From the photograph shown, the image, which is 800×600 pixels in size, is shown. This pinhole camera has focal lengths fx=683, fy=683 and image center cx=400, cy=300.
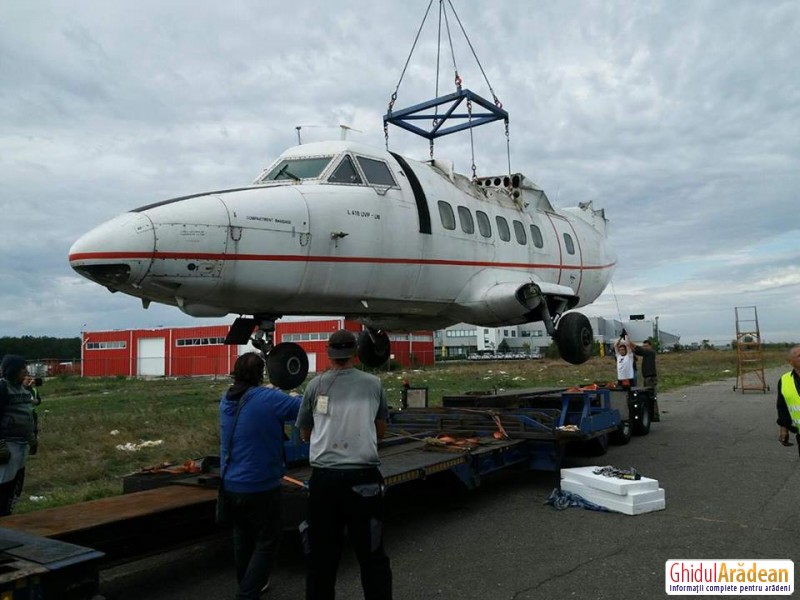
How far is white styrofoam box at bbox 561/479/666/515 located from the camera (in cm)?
747

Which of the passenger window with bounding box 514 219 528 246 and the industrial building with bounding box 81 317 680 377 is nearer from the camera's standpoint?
the passenger window with bounding box 514 219 528 246

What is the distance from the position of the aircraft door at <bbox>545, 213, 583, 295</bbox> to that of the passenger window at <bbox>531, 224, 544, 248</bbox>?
68 cm

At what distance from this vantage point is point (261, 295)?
783 centimetres

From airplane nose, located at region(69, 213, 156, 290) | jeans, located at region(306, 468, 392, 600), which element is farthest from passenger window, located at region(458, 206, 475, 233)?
jeans, located at region(306, 468, 392, 600)

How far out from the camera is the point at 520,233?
39.9 feet

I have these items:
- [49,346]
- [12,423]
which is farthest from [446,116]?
[49,346]

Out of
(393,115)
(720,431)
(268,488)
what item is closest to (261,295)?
(268,488)

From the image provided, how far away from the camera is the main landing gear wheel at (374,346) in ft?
41.2

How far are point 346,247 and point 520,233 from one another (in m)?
4.71

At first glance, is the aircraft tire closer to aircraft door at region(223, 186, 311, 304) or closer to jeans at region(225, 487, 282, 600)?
aircraft door at region(223, 186, 311, 304)

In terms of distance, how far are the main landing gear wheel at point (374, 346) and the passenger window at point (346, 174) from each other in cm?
413

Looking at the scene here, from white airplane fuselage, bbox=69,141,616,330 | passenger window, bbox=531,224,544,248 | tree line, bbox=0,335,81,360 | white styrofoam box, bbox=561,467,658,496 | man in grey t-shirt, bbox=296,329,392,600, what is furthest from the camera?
tree line, bbox=0,335,81,360

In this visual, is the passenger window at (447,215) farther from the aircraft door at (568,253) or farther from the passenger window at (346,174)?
the aircraft door at (568,253)

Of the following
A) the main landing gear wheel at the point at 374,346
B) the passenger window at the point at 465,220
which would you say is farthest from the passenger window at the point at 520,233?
the main landing gear wheel at the point at 374,346
